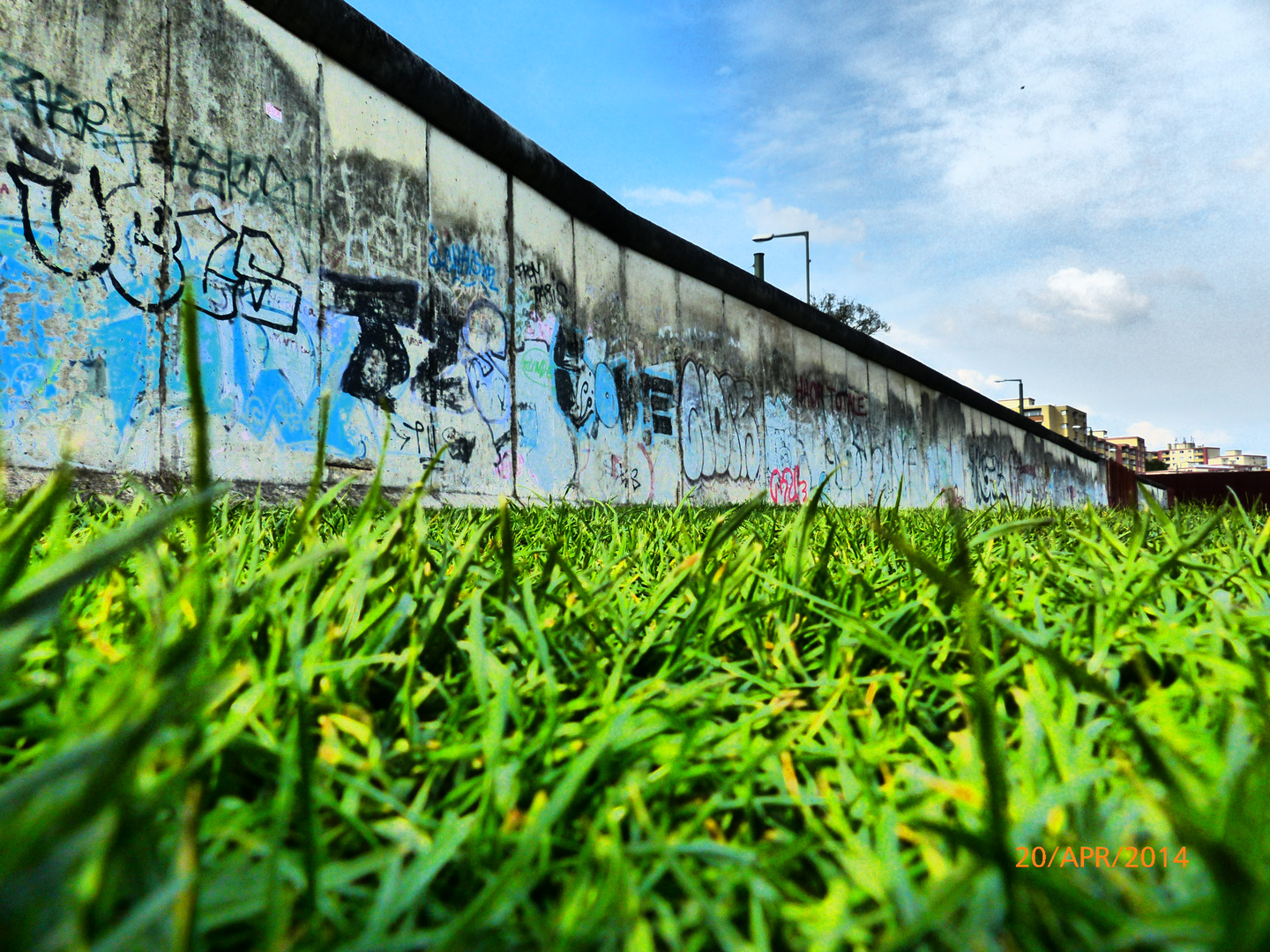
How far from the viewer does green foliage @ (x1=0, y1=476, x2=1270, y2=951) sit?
37 cm

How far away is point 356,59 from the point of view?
5.41m

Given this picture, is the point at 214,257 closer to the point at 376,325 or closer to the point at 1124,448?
the point at 376,325

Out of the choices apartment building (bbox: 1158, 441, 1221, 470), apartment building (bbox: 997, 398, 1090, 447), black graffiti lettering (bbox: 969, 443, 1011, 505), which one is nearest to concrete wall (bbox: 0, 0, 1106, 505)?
black graffiti lettering (bbox: 969, 443, 1011, 505)

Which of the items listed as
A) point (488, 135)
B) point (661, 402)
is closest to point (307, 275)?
point (488, 135)

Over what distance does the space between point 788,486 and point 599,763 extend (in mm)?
11949

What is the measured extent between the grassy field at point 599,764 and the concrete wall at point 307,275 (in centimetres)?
64

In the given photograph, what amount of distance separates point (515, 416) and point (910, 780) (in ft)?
21.4

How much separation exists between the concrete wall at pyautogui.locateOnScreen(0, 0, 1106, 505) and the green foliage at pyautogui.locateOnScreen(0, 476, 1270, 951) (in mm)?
623

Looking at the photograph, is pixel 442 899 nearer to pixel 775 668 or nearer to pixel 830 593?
pixel 775 668

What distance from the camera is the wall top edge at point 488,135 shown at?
511 centimetres

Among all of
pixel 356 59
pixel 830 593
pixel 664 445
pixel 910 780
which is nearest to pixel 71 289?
pixel 356 59

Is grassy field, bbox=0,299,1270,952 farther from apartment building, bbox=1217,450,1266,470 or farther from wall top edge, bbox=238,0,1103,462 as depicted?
apartment building, bbox=1217,450,1266,470
